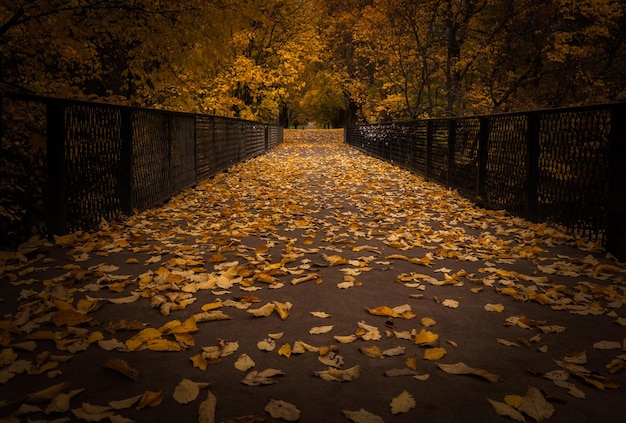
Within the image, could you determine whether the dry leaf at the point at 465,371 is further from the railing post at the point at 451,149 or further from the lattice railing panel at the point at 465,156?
the railing post at the point at 451,149

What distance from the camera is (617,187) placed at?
514 centimetres

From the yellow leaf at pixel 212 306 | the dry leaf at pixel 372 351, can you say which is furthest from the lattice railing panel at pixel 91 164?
the dry leaf at pixel 372 351

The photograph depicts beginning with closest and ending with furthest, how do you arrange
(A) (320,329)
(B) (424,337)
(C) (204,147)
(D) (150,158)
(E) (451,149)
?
(B) (424,337) < (A) (320,329) < (D) (150,158) < (E) (451,149) < (C) (204,147)

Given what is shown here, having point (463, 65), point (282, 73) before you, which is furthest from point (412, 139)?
point (282, 73)

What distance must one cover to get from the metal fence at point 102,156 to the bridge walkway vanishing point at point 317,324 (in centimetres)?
50

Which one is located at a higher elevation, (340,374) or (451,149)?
(451,149)

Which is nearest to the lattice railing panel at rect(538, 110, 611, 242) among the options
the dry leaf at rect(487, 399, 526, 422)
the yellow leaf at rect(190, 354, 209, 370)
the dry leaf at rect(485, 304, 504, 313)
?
the dry leaf at rect(485, 304, 504, 313)

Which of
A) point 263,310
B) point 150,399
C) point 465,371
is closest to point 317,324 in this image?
point 263,310

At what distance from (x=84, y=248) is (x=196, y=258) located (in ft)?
4.15

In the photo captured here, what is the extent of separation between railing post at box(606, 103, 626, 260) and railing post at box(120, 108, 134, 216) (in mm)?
6149

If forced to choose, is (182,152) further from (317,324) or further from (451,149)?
(317,324)

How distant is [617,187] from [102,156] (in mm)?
6085

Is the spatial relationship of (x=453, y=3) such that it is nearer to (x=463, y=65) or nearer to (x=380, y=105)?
→ (x=463, y=65)

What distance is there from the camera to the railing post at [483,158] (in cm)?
899
